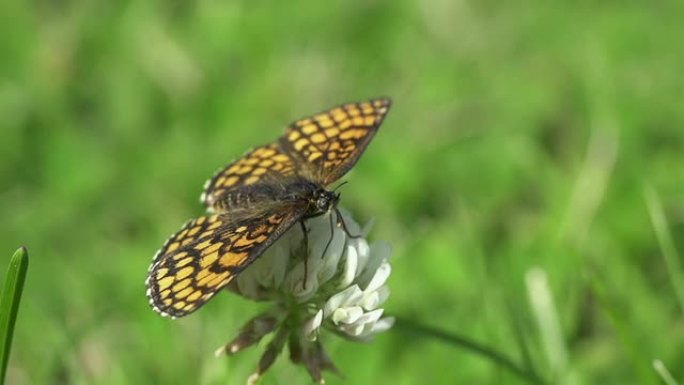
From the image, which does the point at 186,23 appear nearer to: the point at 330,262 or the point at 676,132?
the point at 676,132

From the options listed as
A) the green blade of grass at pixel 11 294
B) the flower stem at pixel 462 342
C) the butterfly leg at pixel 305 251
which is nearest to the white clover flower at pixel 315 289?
the butterfly leg at pixel 305 251

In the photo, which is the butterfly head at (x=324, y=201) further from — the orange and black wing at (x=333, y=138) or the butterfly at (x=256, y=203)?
the orange and black wing at (x=333, y=138)

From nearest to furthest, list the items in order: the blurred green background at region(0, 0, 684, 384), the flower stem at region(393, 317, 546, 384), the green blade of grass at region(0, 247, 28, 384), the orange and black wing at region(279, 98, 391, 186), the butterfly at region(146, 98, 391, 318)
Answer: the green blade of grass at region(0, 247, 28, 384) < the butterfly at region(146, 98, 391, 318) < the flower stem at region(393, 317, 546, 384) < the orange and black wing at region(279, 98, 391, 186) < the blurred green background at region(0, 0, 684, 384)

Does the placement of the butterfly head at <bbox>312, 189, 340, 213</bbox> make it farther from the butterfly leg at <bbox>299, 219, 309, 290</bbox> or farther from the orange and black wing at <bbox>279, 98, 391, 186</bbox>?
the orange and black wing at <bbox>279, 98, 391, 186</bbox>

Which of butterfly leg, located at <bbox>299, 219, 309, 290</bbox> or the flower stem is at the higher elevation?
butterfly leg, located at <bbox>299, 219, 309, 290</bbox>

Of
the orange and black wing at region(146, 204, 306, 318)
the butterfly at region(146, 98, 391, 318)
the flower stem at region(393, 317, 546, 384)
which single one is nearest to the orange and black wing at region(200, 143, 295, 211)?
the butterfly at region(146, 98, 391, 318)

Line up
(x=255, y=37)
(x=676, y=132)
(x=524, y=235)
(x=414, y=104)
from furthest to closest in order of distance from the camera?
(x=255, y=37)
(x=414, y=104)
(x=676, y=132)
(x=524, y=235)

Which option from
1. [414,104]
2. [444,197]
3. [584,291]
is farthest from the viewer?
[414,104]

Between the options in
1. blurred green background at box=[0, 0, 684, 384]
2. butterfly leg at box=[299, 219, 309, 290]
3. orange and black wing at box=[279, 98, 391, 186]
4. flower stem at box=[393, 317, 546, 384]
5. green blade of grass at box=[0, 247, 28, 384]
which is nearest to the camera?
green blade of grass at box=[0, 247, 28, 384]

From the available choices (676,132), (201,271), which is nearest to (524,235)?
(676,132)
